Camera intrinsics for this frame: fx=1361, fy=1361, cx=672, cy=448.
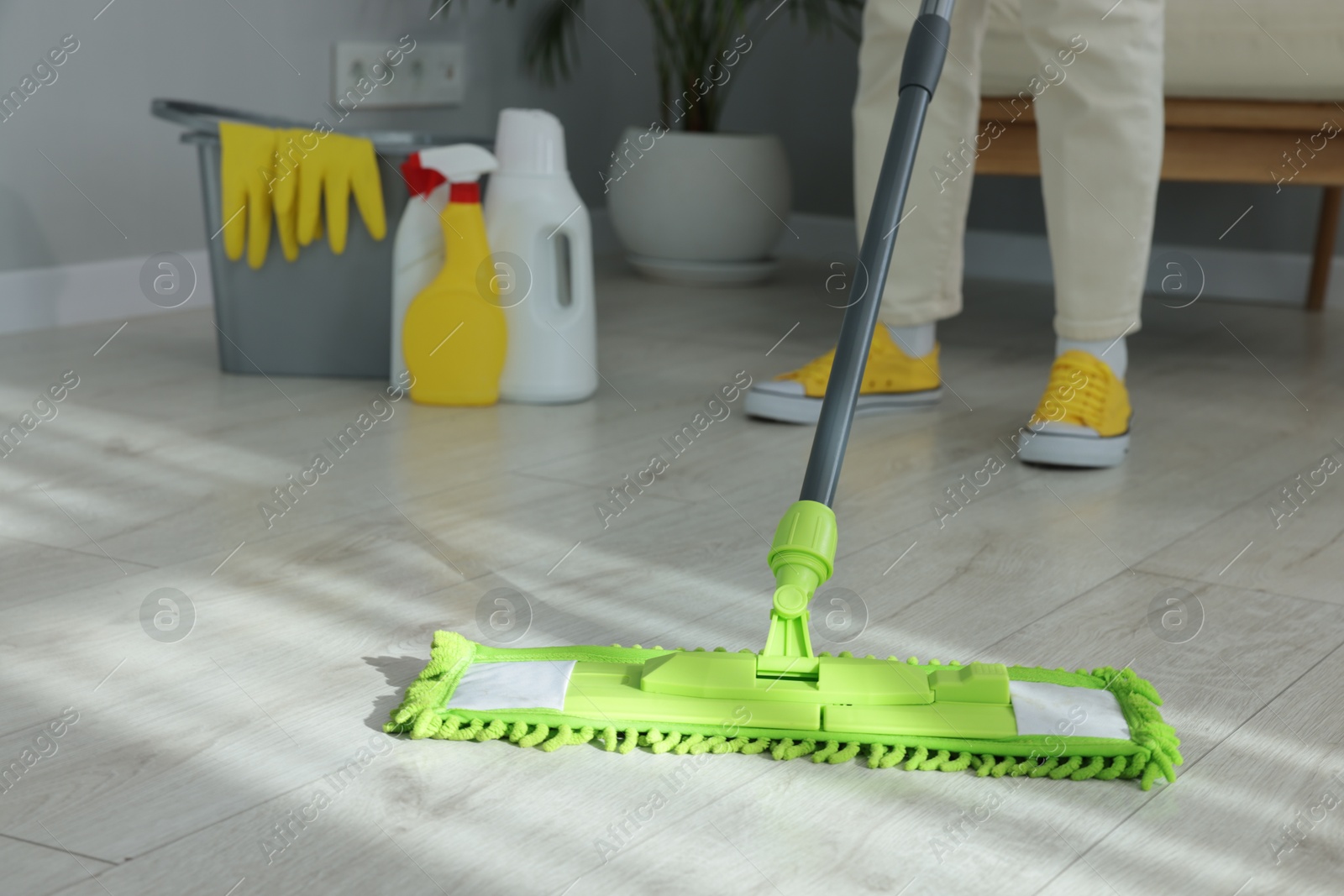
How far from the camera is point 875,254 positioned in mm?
797

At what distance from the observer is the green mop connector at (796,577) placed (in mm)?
687

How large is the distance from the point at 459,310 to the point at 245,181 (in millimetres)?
295

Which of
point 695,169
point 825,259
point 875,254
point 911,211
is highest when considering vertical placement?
point 875,254

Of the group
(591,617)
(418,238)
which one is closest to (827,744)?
(591,617)

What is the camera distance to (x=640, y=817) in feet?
2.06

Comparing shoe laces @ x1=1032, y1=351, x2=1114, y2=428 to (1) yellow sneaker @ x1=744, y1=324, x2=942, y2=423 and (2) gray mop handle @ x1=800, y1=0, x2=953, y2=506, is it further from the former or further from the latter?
(2) gray mop handle @ x1=800, y1=0, x2=953, y2=506

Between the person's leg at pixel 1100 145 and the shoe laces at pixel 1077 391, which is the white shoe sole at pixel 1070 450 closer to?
the shoe laces at pixel 1077 391

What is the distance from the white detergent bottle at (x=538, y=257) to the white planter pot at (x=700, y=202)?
0.93 meters

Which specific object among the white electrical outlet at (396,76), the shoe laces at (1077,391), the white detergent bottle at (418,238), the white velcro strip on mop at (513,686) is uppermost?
the white electrical outlet at (396,76)

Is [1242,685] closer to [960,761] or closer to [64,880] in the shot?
[960,761]

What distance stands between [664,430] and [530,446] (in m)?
0.15

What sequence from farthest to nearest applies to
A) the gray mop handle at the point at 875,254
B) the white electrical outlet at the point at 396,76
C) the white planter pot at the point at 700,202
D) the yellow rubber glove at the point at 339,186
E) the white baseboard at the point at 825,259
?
the white planter pot at the point at 700,202 → the white electrical outlet at the point at 396,76 → the white baseboard at the point at 825,259 → the yellow rubber glove at the point at 339,186 → the gray mop handle at the point at 875,254

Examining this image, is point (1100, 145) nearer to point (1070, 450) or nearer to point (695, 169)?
point (1070, 450)

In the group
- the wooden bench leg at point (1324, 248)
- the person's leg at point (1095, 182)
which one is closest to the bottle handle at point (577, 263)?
the person's leg at point (1095, 182)
